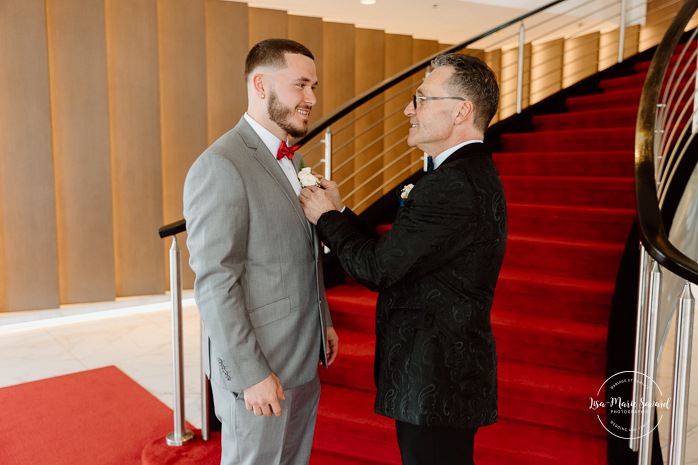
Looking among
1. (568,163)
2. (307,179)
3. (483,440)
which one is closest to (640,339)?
(483,440)

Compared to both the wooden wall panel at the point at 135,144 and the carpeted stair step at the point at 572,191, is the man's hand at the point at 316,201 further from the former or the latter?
the wooden wall panel at the point at 135,144

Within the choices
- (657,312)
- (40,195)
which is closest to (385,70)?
(40,195)

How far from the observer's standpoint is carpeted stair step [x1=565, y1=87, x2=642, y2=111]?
4.98 meters

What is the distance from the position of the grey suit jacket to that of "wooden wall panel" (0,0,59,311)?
4273 millimetres

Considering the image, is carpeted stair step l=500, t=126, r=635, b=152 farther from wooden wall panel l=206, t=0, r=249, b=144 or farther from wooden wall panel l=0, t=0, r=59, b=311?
wooden wall panel l=0, t=0, r=59, b=311

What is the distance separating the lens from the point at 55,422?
10.3ft

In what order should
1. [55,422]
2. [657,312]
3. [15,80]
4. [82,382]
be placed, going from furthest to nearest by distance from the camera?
[15,80], [82,382], [55,422], [657,312]

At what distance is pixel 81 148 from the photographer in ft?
17.5

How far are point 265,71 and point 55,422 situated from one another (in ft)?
8.19

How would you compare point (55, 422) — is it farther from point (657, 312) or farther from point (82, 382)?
point (657, 312)

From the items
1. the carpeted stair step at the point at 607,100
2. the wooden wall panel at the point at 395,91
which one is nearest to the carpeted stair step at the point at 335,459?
the carpeted stair step at the point at 607,100

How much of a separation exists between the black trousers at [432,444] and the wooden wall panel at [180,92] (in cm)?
478

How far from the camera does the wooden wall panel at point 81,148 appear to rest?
521 centimetres

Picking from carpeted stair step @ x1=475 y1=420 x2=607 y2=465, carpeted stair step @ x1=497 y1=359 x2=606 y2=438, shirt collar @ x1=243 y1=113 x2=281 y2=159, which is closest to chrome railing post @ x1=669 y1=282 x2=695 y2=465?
carpeted stair step @ x1=475 y1=420 x2=607 y2=465
